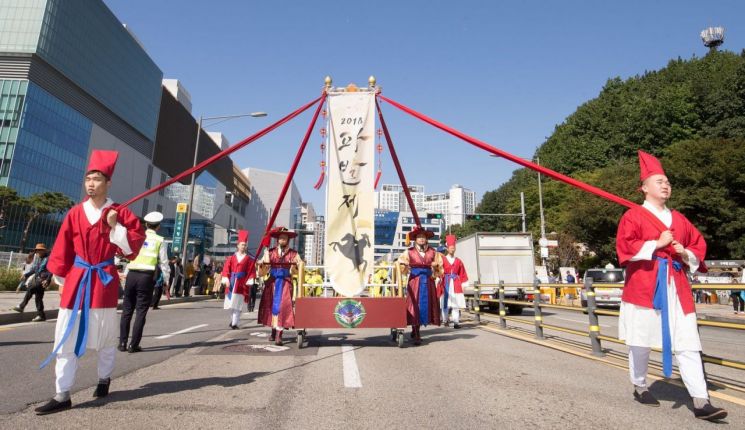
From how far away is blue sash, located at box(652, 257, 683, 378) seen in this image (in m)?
3.84

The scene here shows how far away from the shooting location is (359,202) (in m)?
7.23

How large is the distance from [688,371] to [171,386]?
4.79 metres

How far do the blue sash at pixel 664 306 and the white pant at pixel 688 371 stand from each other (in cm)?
8

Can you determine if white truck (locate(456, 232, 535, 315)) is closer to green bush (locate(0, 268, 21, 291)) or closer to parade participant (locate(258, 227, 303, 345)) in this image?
parade participant (locate(258, 227, 303, 345))

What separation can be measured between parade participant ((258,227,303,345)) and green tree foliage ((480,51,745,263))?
3330cm

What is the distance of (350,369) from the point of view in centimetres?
524

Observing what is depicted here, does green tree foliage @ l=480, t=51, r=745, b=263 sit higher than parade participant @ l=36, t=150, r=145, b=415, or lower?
higher

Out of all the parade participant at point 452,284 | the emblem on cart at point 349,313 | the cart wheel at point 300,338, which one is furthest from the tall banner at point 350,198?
the parade participant at point 452,284

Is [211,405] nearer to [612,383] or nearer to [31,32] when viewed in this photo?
[612,383]

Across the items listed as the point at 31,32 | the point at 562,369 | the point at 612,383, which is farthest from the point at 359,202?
the point at 31,32

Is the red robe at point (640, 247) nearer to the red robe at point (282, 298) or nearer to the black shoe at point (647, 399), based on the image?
the black shoe at point (647, 399)

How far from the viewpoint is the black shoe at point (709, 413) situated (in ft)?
11.2

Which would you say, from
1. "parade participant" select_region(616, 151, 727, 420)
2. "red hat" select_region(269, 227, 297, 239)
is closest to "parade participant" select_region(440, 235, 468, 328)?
"red hat" select_region(269, 227, 297, 239)

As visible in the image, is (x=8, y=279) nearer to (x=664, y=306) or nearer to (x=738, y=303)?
(x=664, y=306)
